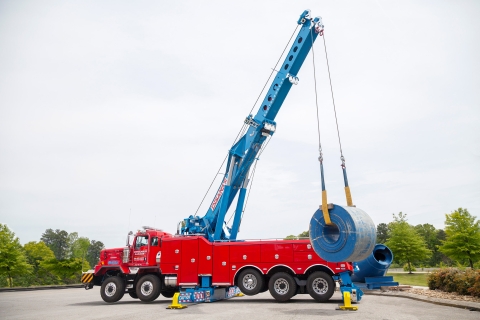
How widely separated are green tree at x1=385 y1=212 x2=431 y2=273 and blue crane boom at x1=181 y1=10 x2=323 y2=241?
1108 inches

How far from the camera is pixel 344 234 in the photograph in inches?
433

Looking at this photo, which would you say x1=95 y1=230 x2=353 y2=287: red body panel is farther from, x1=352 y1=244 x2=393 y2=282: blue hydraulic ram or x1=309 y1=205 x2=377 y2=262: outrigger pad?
x1=352 y1=244 x2=393 y2=282: blue hydraulic ram

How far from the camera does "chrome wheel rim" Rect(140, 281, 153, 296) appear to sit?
1681cm

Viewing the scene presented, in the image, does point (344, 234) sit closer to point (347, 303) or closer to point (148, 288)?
point (347, 303)

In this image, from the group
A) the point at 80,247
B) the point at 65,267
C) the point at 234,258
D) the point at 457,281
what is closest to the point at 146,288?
the point at 234,258

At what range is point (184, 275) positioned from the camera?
55.1 ft

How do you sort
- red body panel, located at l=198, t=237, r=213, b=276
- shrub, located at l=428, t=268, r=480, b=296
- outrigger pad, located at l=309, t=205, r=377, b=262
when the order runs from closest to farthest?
1. outrigger pad, located at l=309, t=205, r=377, b=262
2. shrub, located at l=428, t=268, r=480, b=296
3. red body panel, located at l=198, t=237, r=213, b=276

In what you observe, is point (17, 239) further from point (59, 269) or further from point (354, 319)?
point (354, 319)

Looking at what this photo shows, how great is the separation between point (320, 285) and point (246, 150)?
287 inches

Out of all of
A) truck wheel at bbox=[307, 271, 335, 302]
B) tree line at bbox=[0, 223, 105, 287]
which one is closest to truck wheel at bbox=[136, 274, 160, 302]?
truck wheel at bbox=[307, 271, 335, 302]

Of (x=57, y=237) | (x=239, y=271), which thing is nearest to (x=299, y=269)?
(x=239, y=271)

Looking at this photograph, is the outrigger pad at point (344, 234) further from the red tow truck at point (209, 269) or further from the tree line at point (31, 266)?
the tree line at point (31, 266)

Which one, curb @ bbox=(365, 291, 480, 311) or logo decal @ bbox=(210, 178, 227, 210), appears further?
logo decal @ bbox=(210, 178, 227, 210)

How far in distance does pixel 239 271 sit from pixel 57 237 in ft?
460
